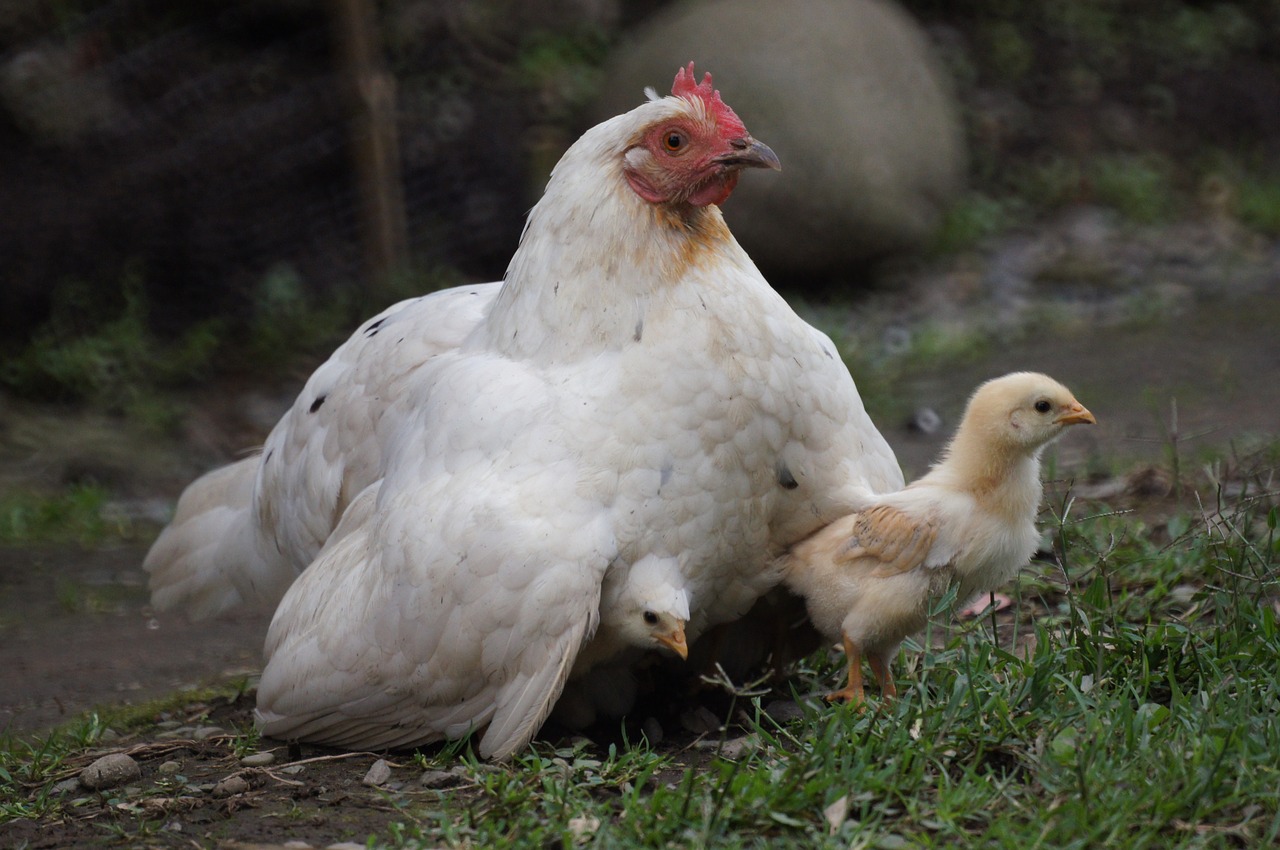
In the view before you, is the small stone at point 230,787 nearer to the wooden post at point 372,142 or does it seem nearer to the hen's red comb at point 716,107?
the hen's red comb at point 716,107

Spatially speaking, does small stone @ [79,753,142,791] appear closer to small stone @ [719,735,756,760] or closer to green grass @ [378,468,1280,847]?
green grass @ [378,468,1280,847]

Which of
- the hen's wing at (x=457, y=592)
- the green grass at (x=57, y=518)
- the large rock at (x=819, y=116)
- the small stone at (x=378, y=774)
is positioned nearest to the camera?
the hen's wing at (x=457, y=592)

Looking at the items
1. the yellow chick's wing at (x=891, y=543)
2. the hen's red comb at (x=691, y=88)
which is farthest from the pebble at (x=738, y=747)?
the hen's red comb at (x=691, y=88)

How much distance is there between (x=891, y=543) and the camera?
3.42m

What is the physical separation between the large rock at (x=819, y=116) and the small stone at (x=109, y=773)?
18.2 ft

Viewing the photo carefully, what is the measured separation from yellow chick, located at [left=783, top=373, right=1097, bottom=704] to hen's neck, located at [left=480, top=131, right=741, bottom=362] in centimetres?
74

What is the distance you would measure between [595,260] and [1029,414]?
1.12m

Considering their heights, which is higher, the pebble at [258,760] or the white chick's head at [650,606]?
the white chick's head at [650,606]

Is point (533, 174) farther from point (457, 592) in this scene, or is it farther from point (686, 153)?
point (457, 592)

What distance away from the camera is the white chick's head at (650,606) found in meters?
3.23

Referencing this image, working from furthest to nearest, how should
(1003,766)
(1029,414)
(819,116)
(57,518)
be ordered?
(819,116), (57,518), (1029,414), (1003,766)

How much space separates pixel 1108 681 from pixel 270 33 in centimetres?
654

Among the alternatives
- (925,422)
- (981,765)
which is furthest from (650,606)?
(925,422)

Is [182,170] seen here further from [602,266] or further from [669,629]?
[669,629]
